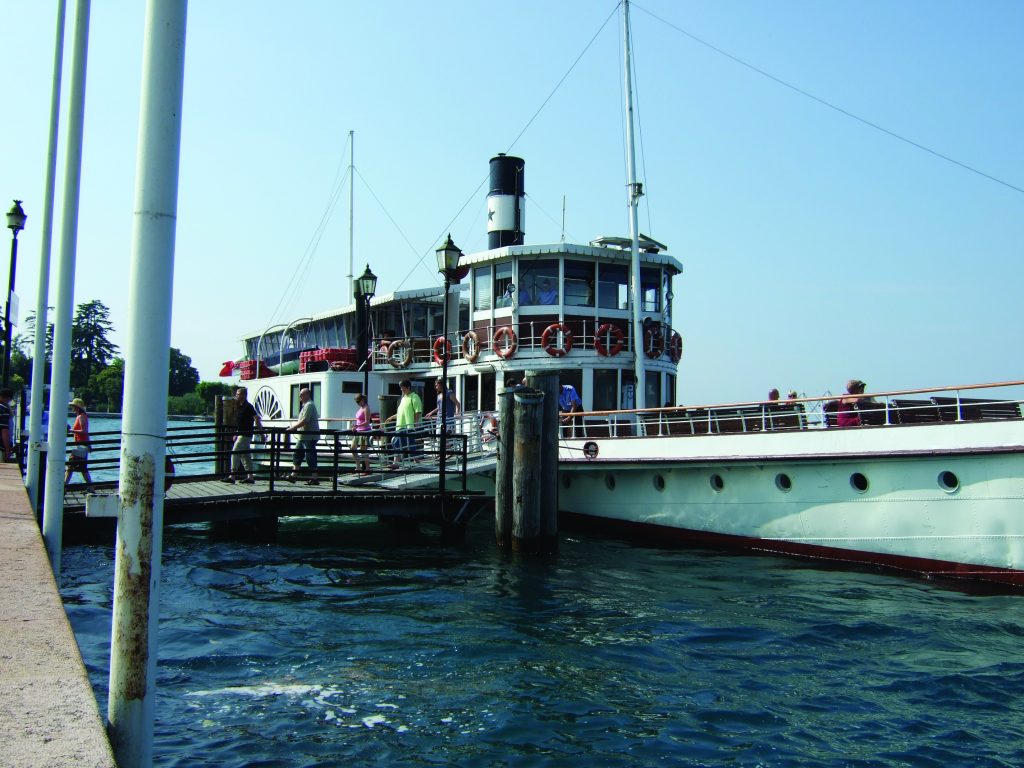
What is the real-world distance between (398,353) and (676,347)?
693cm

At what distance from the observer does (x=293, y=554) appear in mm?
13164

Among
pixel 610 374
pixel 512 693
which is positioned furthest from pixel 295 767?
pixel 610 374

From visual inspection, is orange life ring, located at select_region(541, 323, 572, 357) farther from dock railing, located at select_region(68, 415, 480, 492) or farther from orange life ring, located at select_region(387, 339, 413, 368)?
orange life ring, located at select_region(387, 339, 413, 368)

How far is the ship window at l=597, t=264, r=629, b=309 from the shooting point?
1928 centimetres

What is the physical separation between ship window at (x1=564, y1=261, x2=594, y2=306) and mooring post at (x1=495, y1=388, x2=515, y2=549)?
6.04 meters

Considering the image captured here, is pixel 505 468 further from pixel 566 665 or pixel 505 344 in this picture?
pixel 566 665

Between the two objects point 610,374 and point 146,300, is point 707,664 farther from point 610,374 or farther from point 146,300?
A: point 610,374

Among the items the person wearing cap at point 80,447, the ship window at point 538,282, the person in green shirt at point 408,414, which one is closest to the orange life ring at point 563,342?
the ship window at point 538,282

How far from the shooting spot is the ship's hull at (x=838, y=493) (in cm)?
1127

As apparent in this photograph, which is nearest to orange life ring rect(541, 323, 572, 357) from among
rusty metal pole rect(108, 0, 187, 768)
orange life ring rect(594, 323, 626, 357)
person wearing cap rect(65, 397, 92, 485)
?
orange life ring rect(594, 323, 626, 357)

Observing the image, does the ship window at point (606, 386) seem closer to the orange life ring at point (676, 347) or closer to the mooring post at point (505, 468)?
the orange life ring at point (676, 347)

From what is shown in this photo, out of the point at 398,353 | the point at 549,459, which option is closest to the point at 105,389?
the point at 398,353

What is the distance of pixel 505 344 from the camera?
735 inches

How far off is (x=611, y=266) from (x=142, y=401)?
54.8 ft
